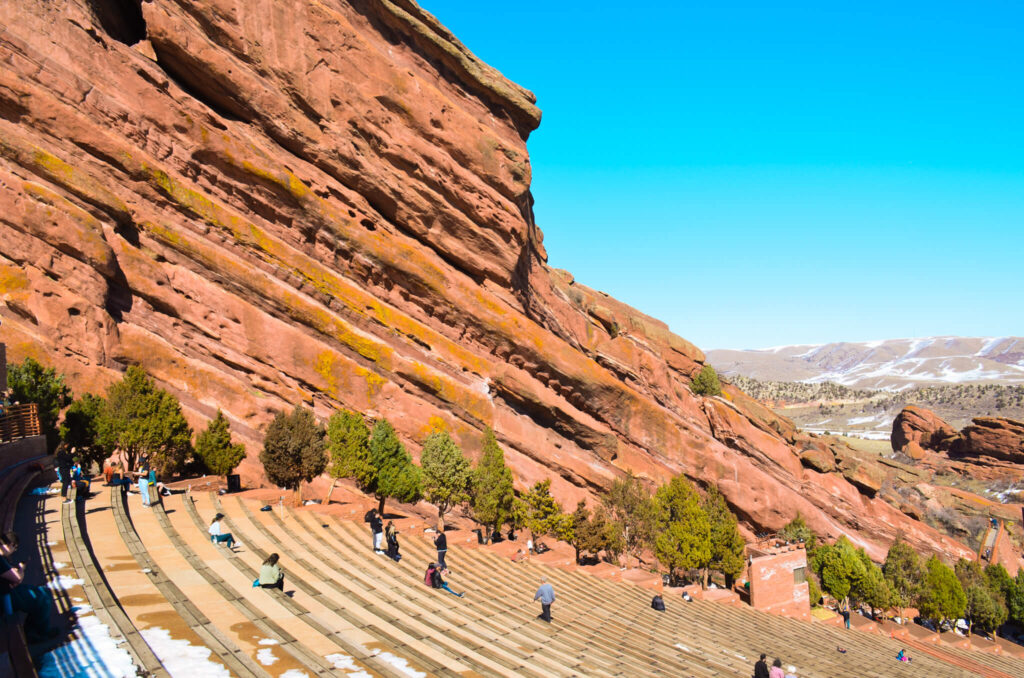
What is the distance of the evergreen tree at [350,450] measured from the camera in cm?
2598

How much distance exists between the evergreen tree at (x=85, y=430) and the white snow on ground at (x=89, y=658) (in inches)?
650

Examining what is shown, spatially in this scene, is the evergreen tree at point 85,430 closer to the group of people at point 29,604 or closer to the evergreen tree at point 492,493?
the evergreen tree at point 492,493

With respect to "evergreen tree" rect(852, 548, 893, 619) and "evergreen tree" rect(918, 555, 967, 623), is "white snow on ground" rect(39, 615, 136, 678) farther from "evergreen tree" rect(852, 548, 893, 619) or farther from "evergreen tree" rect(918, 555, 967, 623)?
"evergreen tree" rect(918, 555, 967, 623)

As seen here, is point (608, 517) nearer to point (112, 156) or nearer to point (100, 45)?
point (112, 156)

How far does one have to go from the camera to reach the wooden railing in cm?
1753

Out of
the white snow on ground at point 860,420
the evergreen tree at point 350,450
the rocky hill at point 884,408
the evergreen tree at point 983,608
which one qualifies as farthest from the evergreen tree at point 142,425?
the white snow on ground at point 860,420

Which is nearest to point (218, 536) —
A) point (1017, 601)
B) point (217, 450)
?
point (217, 450)

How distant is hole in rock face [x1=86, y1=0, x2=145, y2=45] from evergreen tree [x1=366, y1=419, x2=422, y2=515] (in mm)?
25147

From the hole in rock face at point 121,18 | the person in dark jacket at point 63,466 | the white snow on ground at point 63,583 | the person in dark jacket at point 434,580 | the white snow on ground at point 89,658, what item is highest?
the hole in rock face at point 121,18

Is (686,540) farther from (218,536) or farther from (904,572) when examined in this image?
(218,536)

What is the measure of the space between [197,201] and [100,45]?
849cm

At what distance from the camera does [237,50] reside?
1292 inches

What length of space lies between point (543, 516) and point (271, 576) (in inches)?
841

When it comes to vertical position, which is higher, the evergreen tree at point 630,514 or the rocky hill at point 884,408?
the rocky hill at point 884,408
